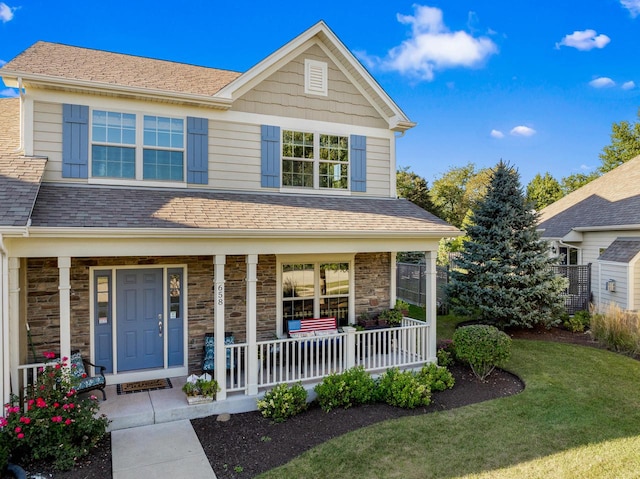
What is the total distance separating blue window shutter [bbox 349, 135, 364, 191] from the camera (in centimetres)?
1006

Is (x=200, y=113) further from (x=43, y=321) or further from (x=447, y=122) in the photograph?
(x=447, y=122)

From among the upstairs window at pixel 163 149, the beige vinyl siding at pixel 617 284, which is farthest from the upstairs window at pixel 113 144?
the beige vinyl siding at pixel 617 284

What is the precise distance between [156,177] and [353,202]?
4.47m

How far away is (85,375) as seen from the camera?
7.19 meters

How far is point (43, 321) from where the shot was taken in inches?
292

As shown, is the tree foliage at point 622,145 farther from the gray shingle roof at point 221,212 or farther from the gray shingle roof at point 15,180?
the gray shingle roof at point 15,180

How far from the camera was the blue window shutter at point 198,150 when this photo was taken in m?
8.63

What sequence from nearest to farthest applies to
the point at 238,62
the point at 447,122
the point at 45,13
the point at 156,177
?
1. the point at 156,177
2. the point at 45,13
3. the point at 238,62
4. the point at 447,122

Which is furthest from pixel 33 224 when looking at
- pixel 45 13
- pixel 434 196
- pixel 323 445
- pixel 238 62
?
pixel 434 196

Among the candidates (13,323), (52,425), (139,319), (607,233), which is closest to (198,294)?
(139,319)

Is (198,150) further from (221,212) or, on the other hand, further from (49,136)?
(49,136)

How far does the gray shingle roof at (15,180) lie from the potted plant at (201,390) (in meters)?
3.62

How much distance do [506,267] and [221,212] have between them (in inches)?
352

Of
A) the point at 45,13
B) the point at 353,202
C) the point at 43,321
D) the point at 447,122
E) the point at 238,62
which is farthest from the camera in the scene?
the point at 447,122
